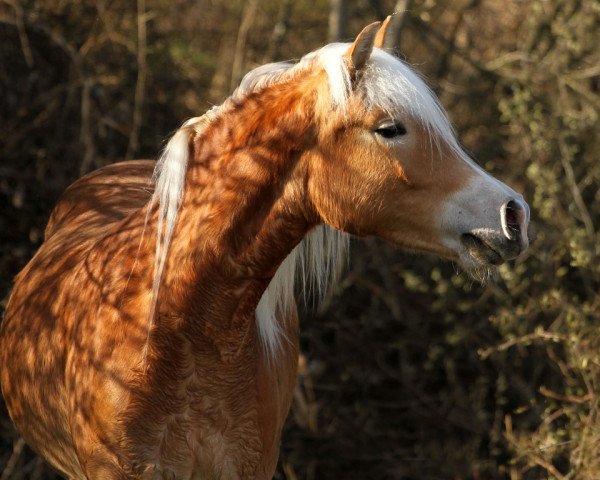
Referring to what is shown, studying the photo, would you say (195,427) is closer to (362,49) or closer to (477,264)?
(477,264)

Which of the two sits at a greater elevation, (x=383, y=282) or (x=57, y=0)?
(x=57, y=0)

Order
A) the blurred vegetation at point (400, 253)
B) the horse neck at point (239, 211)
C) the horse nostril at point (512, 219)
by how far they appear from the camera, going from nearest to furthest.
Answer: the horse nostril at point (512, 219), the horse neck at point (239, 211), the blurred vegetation at point (400, 253)

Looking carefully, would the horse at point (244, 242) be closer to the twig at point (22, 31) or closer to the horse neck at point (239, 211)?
the horse neck at point (239, 211)

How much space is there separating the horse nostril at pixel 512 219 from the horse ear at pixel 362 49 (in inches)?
21.4

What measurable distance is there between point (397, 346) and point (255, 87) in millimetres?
3180

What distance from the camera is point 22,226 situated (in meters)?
5.66

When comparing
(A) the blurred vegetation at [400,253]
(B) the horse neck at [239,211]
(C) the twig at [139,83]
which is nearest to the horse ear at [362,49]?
(B) the horse neck at [239,211]

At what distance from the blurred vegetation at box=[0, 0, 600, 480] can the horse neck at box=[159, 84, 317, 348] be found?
2353mm

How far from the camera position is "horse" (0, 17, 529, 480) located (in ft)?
8.32

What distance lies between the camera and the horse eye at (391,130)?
2.53m

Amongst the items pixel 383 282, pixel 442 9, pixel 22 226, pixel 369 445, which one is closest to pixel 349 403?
pixel 369 445

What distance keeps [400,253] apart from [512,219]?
3.54m

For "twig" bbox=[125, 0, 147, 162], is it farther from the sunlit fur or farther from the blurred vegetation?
the sunlit fur

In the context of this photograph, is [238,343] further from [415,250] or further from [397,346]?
[397,346]
